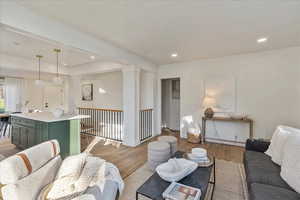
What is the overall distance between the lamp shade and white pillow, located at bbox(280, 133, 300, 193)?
7.69 feet

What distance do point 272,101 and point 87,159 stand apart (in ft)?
13.9

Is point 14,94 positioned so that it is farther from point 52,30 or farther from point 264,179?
point 264,179

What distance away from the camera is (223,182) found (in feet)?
7.14

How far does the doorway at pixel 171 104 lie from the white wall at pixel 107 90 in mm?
1742

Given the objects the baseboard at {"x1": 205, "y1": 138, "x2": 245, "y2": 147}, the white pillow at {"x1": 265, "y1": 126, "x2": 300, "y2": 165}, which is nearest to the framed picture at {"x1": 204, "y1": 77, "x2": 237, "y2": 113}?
the baseboard at {"x1": 205, "y1": 138, "x2": 245, "y2": 147}

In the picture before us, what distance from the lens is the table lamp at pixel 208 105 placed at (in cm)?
392

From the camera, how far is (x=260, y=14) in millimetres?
1955

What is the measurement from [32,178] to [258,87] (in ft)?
15.0

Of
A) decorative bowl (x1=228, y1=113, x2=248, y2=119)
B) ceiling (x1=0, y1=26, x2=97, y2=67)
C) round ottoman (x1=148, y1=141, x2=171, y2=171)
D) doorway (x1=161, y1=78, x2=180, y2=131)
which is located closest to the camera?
round ottoman (x1=148, y1=141, x2=171, y2=171)

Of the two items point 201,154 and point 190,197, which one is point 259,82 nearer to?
point 201,154

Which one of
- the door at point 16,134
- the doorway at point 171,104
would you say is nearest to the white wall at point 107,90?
the doorway at point 171,104

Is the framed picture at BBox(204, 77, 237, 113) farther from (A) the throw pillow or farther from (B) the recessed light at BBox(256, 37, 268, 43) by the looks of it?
(A) the throw pillow

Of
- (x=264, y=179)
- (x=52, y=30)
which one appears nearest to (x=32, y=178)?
(x=52, y=30)

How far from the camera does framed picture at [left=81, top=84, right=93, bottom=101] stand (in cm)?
617
